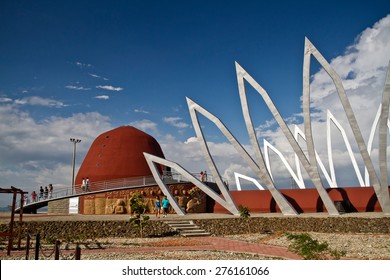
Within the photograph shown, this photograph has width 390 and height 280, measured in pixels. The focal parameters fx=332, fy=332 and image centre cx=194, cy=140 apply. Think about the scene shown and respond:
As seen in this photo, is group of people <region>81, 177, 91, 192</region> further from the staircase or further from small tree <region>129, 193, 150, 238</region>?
small tree <region>129, 193, 150, 238</region>

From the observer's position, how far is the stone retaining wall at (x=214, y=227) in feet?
47.2

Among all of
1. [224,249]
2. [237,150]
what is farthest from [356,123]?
[224,249]

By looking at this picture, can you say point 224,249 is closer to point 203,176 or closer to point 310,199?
point 310,199

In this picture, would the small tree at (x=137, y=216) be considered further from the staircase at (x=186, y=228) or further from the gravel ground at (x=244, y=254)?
the staircase at (x=186, y=228)

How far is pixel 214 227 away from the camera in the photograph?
15.1 meters

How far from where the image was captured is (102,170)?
1078 inches

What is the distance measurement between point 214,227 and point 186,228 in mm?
1298

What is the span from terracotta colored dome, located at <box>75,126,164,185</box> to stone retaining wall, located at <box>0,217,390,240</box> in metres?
12.0

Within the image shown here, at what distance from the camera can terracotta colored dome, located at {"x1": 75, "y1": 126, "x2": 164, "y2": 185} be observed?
2730 centimetres

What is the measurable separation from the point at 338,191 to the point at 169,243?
12.6 meters

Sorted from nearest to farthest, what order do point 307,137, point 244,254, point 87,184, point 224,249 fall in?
point 244,254, point 224,249, point 307,137, point 87,184
